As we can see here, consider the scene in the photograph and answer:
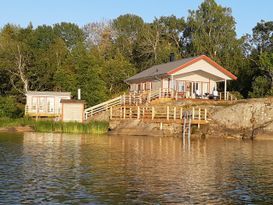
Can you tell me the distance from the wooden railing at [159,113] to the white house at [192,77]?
6724 mm

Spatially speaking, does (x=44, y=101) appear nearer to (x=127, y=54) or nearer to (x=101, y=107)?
(x=101, y=107)

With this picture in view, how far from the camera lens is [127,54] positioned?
84.9 meters

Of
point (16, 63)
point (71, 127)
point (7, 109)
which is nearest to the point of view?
point (71, 127)

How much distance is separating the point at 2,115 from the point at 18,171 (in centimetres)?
3552

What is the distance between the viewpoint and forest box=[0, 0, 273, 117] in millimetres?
60500

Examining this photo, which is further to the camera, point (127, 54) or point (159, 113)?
point (127, 54)

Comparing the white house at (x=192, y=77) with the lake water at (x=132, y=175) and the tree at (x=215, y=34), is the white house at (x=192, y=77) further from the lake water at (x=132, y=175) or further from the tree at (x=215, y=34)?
the lake water at (x=132, y=175)

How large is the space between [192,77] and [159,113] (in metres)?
12.9

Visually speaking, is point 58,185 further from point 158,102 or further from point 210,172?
point 158,102

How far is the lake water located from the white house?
22200 mm

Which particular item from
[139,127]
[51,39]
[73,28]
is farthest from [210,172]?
[73,28]

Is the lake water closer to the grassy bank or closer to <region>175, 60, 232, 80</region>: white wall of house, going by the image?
the grassy bank

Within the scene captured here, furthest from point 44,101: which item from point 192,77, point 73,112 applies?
point 192,77

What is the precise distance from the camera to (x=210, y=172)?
22156 mm
